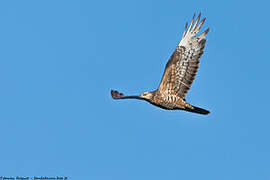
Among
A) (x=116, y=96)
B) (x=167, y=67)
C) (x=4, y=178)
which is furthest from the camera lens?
(x=116, y=96)

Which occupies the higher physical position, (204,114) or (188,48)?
(188,48)

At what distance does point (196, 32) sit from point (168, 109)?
2849 mm

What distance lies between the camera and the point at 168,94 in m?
10.9

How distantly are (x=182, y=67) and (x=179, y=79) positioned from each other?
0.42m

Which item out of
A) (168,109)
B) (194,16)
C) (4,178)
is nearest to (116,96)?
(168,109)

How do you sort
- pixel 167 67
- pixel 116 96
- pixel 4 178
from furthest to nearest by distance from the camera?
pixel 116 96
pixel 4 178
pixel 167 67

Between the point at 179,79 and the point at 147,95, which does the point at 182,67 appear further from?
the point at 147,95

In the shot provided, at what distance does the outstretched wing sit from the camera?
1085cm

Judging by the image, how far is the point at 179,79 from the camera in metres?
10.9

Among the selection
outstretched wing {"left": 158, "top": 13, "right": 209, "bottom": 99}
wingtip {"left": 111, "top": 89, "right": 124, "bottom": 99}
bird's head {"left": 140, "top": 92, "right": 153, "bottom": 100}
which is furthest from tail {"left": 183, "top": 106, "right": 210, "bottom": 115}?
wingtip {"left": 111, "top": 89, "right": 124, "bottom": 99}

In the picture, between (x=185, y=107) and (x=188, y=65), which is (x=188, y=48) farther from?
(x=185, y=107)

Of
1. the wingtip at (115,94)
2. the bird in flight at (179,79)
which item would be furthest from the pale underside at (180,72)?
the wingtip at (115,94)

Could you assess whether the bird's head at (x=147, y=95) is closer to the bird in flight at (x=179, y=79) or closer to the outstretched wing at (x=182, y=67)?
the bird in flight at (x=179, y=79)

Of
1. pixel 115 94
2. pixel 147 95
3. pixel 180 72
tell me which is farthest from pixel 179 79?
pixel 115 94
